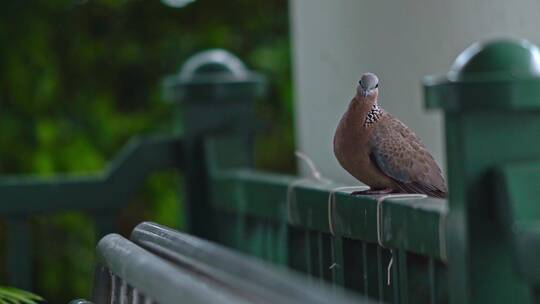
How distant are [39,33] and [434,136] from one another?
3359mm

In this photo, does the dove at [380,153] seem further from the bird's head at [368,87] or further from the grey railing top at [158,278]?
the grey railing top at [158,278]

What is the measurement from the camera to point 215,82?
3992mm

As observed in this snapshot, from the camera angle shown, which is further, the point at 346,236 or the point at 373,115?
the point at 346,236

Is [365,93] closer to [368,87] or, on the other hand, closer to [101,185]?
[368,87]

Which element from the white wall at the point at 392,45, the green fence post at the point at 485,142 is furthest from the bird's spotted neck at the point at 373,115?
the white wall at the point at 392,45

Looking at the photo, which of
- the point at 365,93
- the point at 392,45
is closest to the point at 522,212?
the point at 365,93

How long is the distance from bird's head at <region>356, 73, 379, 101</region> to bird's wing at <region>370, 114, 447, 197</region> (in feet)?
0.42

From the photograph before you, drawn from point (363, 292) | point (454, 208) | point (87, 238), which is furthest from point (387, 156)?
point (87, 238)

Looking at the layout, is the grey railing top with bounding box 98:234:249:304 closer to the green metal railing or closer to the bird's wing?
the green metal railing

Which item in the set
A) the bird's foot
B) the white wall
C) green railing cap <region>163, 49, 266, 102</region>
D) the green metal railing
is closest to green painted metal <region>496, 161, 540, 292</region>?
the green metal railing

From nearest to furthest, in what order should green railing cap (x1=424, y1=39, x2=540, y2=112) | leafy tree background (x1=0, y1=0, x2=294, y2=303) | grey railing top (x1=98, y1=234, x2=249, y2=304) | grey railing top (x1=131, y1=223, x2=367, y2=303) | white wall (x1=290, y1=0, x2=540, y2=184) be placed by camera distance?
grey railing top (x1=131, y1=223, x2=367, y2=303) → grey railing top (x1=98, y1=234, x2=249, y2=304) → green railing cap (x1=424, y1=39, x2=540, y2=112) → white wall (x1=290, y1=0, x2=540, y2=184) → leafy tree background (x1=0, y1=0, x2=294, y2=303)

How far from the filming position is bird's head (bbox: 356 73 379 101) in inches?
81.9

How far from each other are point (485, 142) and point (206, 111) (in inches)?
93.0

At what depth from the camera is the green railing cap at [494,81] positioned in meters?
1.72
